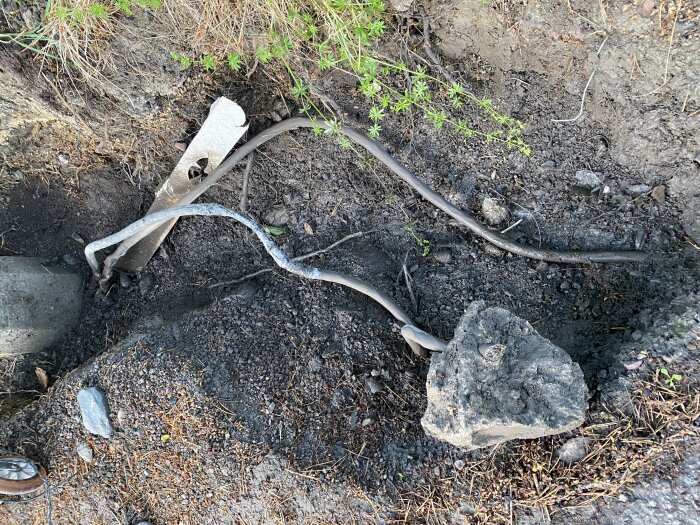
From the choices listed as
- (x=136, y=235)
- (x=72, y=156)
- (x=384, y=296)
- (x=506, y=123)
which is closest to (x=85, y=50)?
(x=72, y=156)

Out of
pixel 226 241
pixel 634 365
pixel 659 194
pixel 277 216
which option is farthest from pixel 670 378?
pixel 226 241

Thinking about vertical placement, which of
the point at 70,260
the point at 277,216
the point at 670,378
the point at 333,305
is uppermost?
the point at 670,378

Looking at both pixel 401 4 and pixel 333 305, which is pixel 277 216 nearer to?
pixel 333 305

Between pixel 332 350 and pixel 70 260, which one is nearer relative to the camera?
pixel 332 350

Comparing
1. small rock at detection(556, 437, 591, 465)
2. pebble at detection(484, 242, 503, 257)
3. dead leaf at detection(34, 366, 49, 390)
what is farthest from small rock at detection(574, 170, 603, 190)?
dead leaf at detection(34, 366, 49, 390)

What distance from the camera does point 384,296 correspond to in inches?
85.4

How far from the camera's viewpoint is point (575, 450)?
73.2 inches

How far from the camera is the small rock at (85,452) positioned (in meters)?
2.31

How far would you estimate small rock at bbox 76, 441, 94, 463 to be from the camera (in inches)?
91.0

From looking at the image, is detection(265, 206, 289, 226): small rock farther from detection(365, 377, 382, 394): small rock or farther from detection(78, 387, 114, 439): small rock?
detection(78, 387, 114, 439): small rock

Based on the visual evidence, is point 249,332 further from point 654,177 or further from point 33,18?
point 654,177

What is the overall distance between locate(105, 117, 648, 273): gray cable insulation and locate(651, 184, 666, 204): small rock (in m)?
0.26

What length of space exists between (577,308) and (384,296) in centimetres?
88

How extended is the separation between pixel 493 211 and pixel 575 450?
3.49 feet
